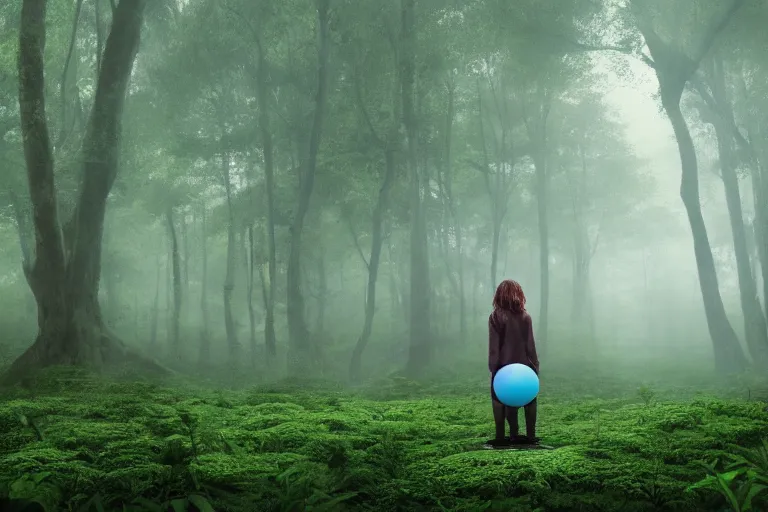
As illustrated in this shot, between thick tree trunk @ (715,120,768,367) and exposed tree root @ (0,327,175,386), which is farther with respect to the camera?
thick tree trunk @ (715,120,768,367)

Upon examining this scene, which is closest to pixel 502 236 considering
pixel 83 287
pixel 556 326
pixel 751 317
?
pixel 556 326

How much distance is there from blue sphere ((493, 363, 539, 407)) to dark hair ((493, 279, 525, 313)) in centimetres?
67

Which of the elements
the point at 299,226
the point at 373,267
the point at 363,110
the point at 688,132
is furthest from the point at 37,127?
the point at 688,132

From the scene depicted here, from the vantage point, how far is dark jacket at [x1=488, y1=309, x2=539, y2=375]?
600 centimetres

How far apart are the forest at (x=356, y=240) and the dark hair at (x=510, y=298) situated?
138cm

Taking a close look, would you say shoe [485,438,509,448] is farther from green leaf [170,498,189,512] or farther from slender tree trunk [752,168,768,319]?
slender tree trunk [752,168,768,319]

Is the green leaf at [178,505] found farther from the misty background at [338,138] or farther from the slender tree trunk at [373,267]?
the slender tree trunk at [373,267]

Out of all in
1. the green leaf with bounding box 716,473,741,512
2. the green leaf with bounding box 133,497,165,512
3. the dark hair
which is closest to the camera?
the green leaf with bounding box 133,497,165,512

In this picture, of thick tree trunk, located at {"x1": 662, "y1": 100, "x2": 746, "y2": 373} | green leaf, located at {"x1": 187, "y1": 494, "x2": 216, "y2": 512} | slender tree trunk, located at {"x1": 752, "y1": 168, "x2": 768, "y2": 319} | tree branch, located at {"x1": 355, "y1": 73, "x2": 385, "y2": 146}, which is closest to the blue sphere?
green leaf, located at {"x1": 187, "y1": 494, "x2": 216, "y2": 512}

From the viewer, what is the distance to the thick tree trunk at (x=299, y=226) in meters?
20.4

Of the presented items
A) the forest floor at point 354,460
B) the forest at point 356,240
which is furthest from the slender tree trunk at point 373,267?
the forest floor at point 354,460

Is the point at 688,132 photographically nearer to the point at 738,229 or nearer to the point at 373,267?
the point at 738,229

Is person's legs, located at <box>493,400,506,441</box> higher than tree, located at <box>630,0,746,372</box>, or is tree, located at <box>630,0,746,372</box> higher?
tree, located at <box>630,0,746,372</box>

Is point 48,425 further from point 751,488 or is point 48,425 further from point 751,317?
point 751,317
